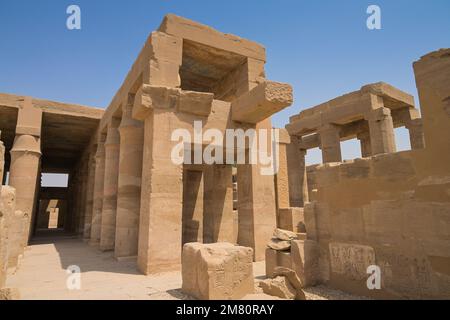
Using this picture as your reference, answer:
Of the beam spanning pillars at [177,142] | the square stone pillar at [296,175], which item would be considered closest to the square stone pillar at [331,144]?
Result: the square stone pillar at [296,175]

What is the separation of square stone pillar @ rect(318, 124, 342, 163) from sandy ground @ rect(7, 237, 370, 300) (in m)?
7.44

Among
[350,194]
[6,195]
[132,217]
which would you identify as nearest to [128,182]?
[132,217]

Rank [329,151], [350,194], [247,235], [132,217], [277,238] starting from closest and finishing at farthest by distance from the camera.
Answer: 1. [350,194]
2. [277,238]
3. [247,235]
4. [132,217]
5. [329,151]

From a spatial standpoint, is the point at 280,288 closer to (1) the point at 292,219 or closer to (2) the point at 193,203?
(1) the point at 292,219

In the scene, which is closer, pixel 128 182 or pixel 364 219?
pixel 364 219

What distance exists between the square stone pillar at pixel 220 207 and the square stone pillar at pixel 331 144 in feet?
18.6

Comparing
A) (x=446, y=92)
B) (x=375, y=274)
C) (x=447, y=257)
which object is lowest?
(x=375, y=274)

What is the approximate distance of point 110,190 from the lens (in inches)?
374

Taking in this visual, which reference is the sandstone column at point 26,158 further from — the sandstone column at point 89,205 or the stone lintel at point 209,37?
the stone lintel at point 209,37

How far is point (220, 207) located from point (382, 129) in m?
6.92

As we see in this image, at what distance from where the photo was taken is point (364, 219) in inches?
153

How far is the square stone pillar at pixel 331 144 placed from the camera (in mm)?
12211

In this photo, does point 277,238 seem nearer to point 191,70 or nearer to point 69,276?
point 69,276

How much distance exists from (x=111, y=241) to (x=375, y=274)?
7777 mm
